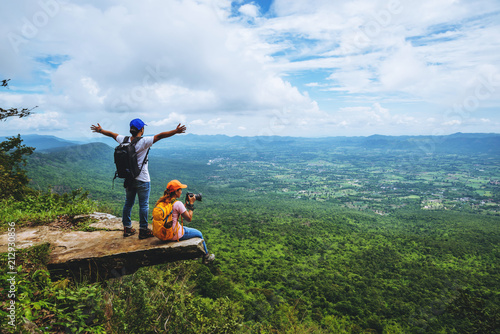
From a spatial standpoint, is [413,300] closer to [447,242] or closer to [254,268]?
[254,268]

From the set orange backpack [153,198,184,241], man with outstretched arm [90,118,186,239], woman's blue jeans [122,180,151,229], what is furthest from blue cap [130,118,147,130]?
orange backpack [153,198,184,241]

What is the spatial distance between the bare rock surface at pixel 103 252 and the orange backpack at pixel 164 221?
0.75 ft

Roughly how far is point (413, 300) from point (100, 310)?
53.6 metres

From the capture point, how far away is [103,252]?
561 cm

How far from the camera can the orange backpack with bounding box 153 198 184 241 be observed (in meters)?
5.39

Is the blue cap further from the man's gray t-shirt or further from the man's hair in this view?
the man's gray t-shirt

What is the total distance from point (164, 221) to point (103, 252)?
161cm

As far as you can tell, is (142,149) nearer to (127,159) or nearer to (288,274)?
(127,159)

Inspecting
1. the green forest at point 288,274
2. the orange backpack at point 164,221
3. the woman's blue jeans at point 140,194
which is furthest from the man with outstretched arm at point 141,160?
the green forest at point 288,274

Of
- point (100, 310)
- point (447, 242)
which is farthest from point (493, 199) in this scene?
point (100, 310)

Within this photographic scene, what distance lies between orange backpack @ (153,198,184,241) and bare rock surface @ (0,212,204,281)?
0.23m

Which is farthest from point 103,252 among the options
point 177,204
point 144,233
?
point 177,204

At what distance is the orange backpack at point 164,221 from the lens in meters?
5.39

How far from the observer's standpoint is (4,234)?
632 cm
